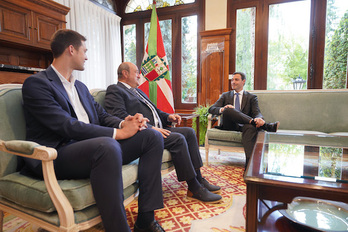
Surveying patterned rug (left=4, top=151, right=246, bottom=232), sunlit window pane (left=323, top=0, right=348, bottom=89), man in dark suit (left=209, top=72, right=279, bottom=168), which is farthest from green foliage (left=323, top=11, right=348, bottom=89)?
patterned rug (left=4, top=151, right=246, bottom=232)

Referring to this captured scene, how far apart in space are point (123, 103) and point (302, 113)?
215 cm

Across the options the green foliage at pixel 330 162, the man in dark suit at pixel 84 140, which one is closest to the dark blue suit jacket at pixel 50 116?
the man in dark suit at pixel 84 140

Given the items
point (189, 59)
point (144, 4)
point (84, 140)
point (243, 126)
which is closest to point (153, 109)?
point (84, 140)

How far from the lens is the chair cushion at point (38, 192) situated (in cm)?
90

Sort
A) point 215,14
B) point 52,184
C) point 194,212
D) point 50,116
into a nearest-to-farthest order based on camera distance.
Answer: point 52,184 < point 50,116 < point 194,212 < point 215,14

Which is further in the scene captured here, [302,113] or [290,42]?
[290,42]

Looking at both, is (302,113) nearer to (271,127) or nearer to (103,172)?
(271,127)

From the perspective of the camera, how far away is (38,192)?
0.92 metres

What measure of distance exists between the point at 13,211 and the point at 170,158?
3.05 ft

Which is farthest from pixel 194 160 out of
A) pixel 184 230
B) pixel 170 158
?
pixel 184 230

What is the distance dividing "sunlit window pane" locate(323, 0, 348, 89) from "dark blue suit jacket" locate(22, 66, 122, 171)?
12.1ft

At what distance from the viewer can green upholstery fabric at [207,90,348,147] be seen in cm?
247

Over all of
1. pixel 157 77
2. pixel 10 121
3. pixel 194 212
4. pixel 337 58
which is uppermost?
pixel 337 58

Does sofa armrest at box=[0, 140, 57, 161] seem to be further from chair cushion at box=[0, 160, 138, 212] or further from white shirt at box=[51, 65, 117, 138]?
white shirt at box=[51, 65, 117, 138]
